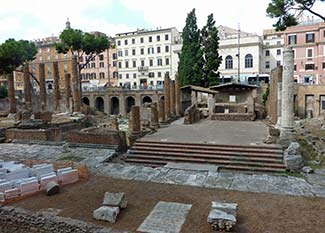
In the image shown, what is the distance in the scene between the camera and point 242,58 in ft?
159

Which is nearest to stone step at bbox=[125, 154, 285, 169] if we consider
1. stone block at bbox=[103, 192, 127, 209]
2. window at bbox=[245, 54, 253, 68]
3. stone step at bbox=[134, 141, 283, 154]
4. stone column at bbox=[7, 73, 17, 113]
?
stone step at bbox=[134, 141, 283, 154]

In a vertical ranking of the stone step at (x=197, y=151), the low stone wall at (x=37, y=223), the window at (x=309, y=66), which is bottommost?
the low stone wall at (x=37, y=223)

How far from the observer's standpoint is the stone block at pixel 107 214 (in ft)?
22.8

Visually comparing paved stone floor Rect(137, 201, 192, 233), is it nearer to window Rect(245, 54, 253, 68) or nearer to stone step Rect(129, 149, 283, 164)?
stone step Rect(129, 149, 283, 164)

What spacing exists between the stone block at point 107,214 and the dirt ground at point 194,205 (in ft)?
0.39

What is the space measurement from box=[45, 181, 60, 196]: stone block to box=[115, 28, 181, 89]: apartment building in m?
46.9

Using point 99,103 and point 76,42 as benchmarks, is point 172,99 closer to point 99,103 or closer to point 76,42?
point 76,42

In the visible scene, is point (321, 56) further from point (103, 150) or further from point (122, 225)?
point (122, 225)

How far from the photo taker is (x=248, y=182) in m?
9.76

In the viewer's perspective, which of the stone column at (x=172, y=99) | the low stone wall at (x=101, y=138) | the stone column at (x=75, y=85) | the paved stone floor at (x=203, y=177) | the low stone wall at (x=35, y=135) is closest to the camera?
the paved stone floor at (x=203, y=177)

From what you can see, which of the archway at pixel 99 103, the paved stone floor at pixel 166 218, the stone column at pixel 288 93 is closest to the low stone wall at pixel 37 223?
the paved stone floor at pixel 166 218

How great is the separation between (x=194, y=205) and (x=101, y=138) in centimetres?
819

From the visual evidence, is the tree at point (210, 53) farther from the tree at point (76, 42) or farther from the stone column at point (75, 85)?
the stone column at point (75, 85)

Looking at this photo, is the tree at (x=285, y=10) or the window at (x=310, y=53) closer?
the tree at (x=285, y=10)
